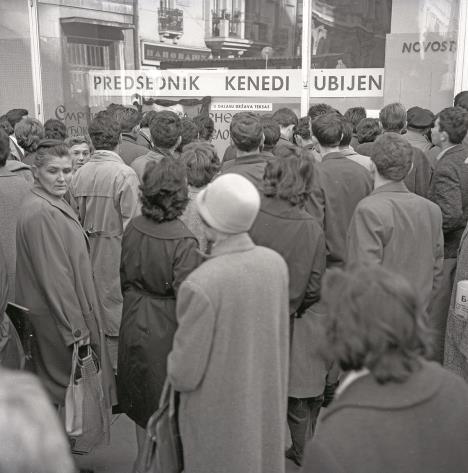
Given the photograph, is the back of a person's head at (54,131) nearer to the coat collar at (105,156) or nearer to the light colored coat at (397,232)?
the coat collar at (105,156)

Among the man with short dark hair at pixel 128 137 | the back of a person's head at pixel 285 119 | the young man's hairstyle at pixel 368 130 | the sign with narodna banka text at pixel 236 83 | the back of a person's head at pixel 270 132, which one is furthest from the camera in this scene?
the sign with narodna banka text at pixel 236 83

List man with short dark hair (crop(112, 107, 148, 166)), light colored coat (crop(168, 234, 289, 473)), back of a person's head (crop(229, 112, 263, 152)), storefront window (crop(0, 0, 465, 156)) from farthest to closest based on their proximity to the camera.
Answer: storefront window (crop(0, 0, 465, 156)) < man with short dark hair (crop(112, 107, 148, 166)) < back of a person's head (crop(229, 112, 263, 152)) < light colored coat (crop(168, 234, 289, 473))

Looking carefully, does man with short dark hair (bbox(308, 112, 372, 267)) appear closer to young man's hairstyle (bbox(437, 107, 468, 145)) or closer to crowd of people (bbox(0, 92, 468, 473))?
crowd of people (bbox(0, 92, 468, 473))

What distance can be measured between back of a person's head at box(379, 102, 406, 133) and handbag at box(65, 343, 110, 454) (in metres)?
3.35

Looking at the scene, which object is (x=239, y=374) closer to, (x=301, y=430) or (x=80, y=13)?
(x=301, y=430)

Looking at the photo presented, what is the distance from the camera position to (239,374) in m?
2.60

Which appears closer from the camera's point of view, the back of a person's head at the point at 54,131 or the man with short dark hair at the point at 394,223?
the man with short dark hair at the point at 394,223

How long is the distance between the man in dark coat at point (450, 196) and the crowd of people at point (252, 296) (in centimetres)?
1

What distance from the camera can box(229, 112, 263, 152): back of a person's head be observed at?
14.6 ft

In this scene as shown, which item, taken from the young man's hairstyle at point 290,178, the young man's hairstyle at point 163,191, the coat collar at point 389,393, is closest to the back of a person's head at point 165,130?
the young man's hairstyle at point 290,178

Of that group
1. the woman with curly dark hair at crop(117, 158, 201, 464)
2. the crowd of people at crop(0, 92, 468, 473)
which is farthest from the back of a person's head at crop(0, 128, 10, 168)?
the woman with curly dark hair at crop(117, 158, 201, 464)

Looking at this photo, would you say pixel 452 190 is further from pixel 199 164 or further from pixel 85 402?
pixel 85 402

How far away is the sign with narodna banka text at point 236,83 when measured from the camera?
30.3ft

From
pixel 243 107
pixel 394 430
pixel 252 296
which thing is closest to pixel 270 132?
pixel 252 296
